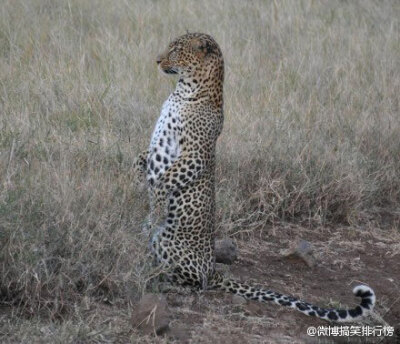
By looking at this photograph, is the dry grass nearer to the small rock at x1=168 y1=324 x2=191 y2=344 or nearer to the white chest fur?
the white chest fur

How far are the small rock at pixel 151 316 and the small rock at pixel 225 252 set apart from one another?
52.6 inches

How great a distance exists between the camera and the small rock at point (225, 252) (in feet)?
19.4

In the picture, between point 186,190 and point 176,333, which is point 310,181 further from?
point 176,333

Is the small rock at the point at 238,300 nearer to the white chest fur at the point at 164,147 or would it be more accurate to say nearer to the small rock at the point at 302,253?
the white chest fur at the point at 164,147

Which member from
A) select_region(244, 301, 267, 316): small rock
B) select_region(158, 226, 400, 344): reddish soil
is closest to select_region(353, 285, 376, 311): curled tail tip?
select_region(158, 226, 400, 344): reddish soil

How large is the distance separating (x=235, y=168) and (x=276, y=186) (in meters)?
0.33

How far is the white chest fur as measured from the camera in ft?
18.1

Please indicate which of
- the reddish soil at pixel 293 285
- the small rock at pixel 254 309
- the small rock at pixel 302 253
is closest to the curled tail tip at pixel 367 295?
the reddish soil at pixel 293 285

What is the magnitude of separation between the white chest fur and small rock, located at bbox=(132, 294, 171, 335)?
3.63ft

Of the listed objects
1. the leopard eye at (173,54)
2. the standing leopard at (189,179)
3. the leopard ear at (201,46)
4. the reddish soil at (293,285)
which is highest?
the leopard ear at (201,46)

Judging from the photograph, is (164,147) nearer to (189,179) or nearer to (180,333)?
(189,179)

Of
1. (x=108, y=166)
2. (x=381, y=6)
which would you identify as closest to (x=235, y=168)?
(x=108, y=166)

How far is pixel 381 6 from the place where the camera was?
11695 mm

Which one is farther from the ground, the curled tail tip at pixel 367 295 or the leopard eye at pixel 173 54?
the leopard eye at pixel 173 54
